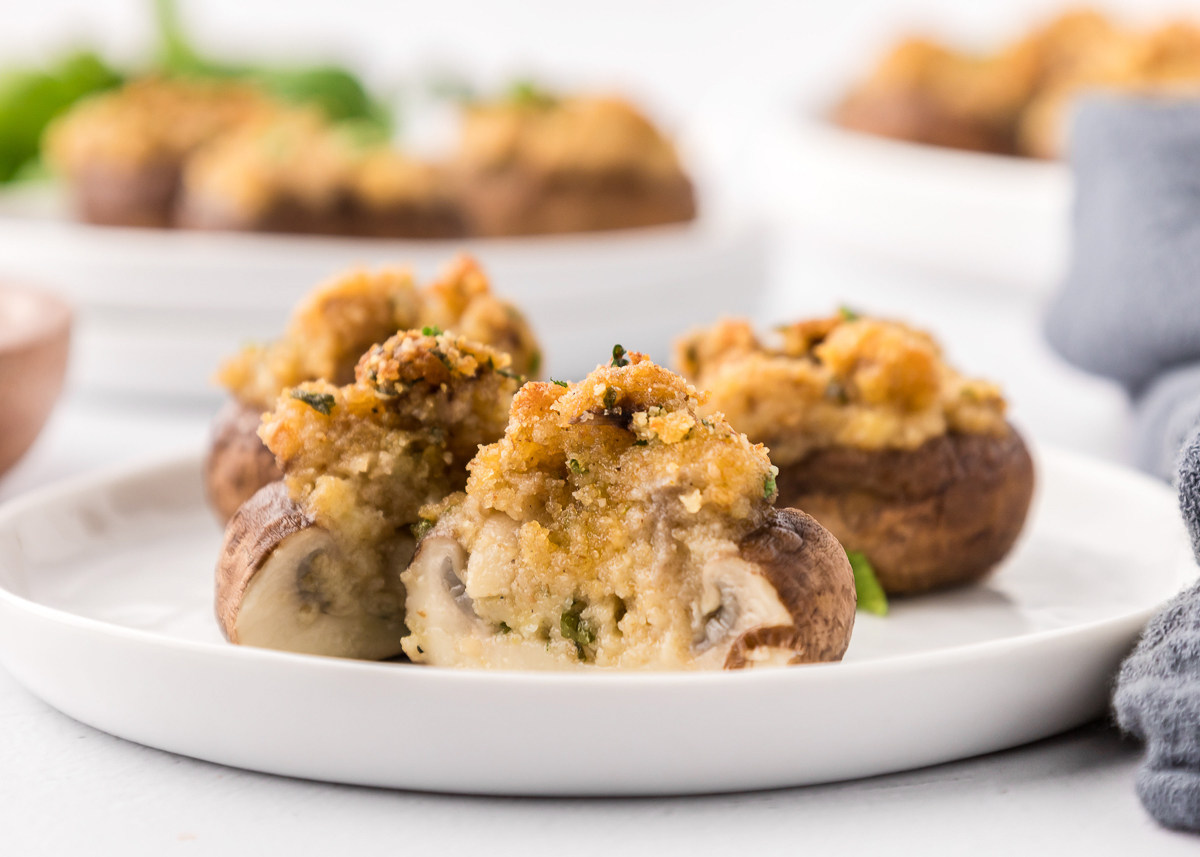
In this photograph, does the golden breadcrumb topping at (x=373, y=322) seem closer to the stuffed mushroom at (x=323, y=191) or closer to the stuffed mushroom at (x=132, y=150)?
the stuffed mushroom at (x=323, y=191)

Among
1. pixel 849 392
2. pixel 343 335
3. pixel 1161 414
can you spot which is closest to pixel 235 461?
pixel 343 335

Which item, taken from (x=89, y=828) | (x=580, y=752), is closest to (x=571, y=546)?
(x=580, y=752)

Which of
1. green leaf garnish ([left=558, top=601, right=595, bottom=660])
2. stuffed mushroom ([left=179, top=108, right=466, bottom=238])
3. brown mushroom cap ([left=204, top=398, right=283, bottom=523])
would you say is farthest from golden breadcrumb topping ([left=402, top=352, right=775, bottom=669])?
stuffed mushroom ([left=179, top=108, right=466, bottom=238])

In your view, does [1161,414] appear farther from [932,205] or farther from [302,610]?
[932,205]

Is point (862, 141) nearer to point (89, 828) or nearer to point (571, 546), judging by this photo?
point (571, 546)

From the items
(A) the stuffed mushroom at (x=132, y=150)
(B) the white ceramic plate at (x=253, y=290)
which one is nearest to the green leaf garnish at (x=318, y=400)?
(B) the white ceramic plate at (x=253, y=290)

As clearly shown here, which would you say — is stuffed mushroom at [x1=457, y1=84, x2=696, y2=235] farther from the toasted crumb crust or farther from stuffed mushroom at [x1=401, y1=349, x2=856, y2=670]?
stuffed mushroom at [x1=401, y1=349, x2=856, y2=670]
